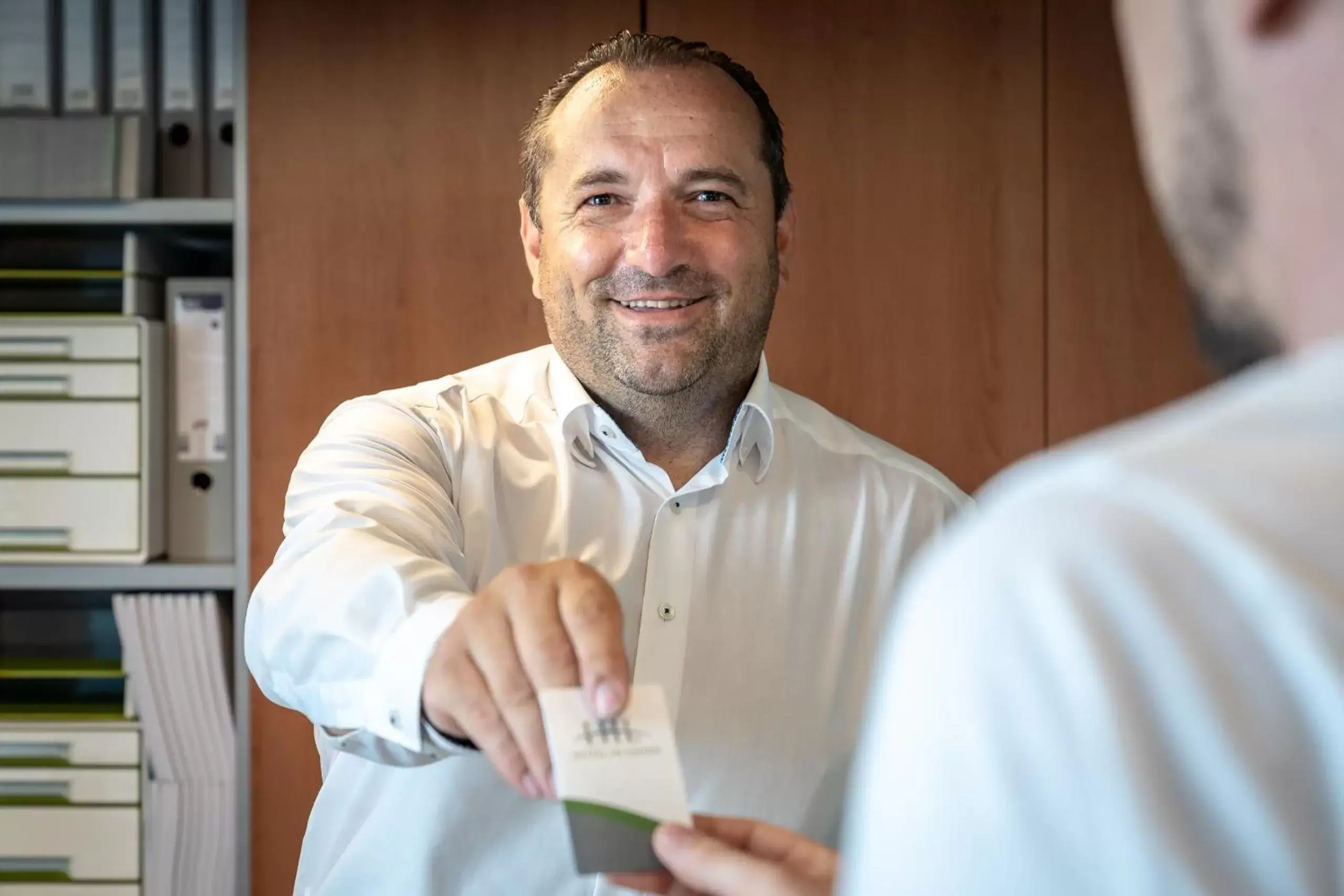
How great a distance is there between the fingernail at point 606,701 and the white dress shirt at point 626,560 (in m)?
0.41

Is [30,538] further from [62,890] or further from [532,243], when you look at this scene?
[532,243]

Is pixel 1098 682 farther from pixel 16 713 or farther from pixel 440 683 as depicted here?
pixel 16 713

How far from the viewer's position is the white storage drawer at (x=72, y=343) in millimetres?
1632

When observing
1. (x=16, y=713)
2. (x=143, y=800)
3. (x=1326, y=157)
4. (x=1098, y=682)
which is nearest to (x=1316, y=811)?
(x=1098, y=682)

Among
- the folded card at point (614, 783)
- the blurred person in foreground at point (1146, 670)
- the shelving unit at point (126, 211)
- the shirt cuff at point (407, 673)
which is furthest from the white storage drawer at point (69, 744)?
the blurred person in foreground at point (1146, 670)

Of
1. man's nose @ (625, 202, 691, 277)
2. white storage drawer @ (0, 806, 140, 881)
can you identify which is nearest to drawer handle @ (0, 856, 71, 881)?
white storage drawer @ (0, 806, 140, 881)

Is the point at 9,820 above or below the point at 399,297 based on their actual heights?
below

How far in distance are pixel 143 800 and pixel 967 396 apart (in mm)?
1332

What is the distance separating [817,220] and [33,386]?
1152mm

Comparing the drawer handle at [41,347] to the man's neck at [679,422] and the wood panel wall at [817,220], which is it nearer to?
the wood panel wall at [817,220]

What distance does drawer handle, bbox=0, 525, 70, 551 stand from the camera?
5.35 feet

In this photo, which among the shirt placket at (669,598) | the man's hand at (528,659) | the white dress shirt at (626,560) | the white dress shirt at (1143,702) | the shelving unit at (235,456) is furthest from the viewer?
the shelving unit at (235,456)

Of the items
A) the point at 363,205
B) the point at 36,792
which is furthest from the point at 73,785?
the point at 363,205

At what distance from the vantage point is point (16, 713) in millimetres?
1704
